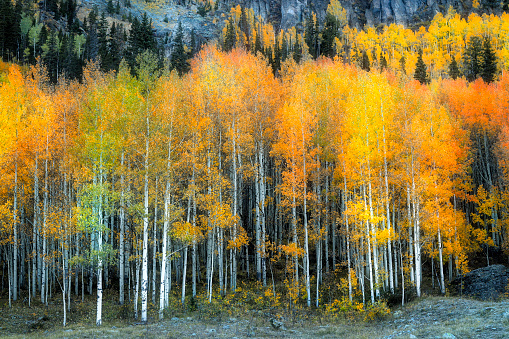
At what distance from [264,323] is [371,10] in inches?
4965

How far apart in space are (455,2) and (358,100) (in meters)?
120

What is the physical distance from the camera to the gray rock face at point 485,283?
16.9 meters

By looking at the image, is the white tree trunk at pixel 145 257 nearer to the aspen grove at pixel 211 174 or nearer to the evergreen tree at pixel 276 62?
the aspen grove at pixel 211 174

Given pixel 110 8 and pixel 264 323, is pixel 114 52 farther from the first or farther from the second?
pixel 110 8

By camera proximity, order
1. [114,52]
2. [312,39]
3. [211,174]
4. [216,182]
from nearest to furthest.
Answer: [216,182]
[211,174]
[114,52]
[312,39]

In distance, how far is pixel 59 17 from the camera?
→ 259 ft

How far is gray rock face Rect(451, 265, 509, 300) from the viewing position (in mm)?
16945

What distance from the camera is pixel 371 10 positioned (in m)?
115

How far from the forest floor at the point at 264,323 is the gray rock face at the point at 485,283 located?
311 cm

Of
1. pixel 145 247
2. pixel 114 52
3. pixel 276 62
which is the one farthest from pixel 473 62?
pixel 145 247

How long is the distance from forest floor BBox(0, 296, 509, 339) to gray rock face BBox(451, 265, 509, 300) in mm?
3112

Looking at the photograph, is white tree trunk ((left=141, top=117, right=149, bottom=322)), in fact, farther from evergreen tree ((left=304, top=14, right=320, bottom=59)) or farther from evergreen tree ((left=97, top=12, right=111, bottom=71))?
evergreen tree ((left=304, top=14, right=320, bottom=59))

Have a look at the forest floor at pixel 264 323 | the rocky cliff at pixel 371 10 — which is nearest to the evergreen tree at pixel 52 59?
the forest floor at pixel 264 323

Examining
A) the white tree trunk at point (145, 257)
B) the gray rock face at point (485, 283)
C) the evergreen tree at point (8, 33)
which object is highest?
the evergreen tree at point (8, 33)
